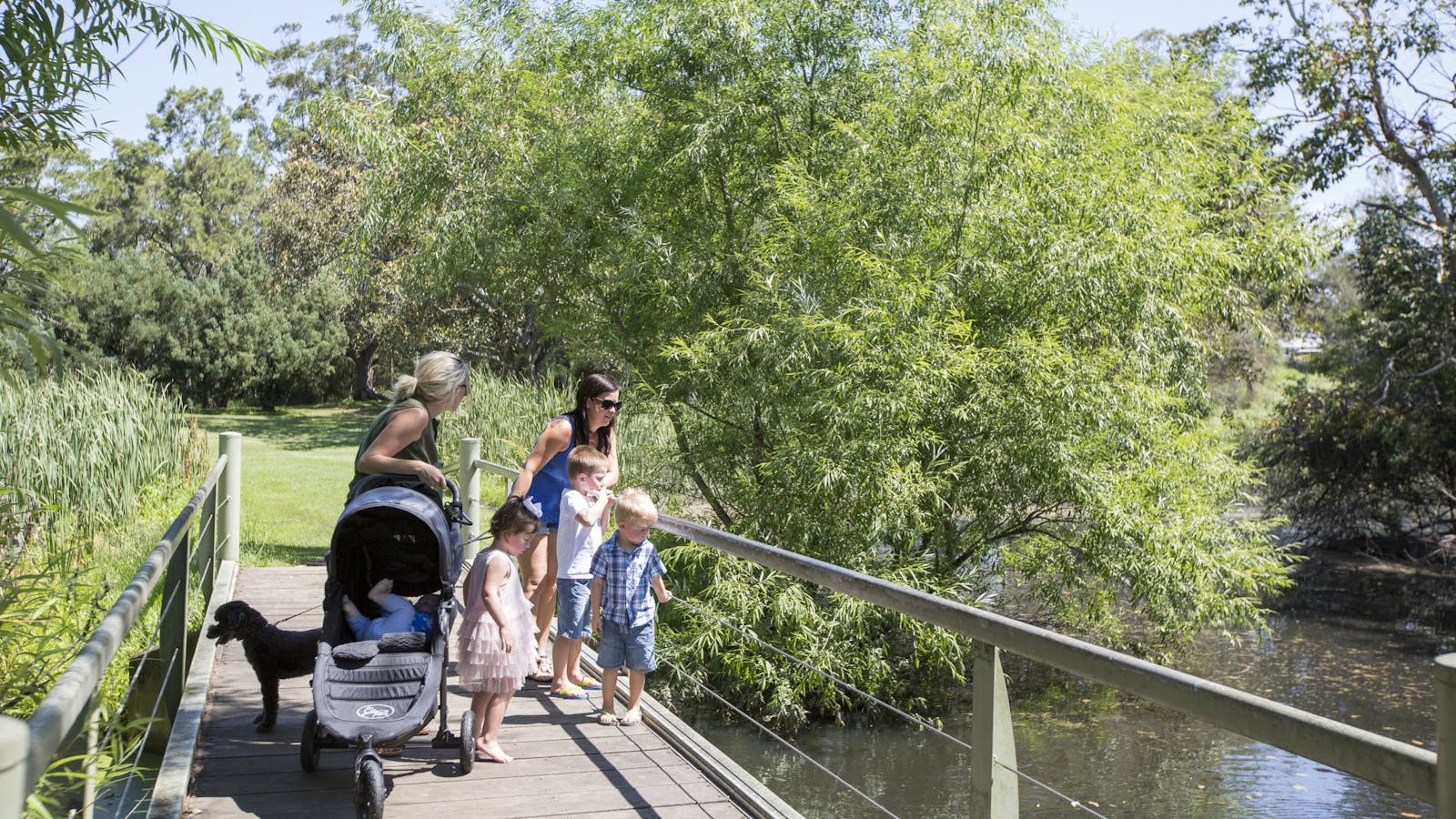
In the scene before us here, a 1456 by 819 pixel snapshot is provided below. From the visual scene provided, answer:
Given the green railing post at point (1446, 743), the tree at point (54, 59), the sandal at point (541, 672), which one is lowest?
the sandal at point (541, 672)

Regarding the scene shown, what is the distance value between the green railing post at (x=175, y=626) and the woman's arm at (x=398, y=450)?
740mm

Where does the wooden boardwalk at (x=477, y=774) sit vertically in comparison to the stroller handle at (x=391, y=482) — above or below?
below

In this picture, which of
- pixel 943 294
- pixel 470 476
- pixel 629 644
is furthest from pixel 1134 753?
pixel 629 644

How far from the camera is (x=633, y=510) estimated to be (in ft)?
17.0

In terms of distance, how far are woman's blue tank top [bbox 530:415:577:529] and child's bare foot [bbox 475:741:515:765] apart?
54.5 inches

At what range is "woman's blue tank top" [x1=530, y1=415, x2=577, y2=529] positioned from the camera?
604 cm

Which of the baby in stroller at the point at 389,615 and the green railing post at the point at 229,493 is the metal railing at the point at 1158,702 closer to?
the baby in stroller at the point at 389,615

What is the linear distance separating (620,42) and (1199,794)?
10.4 m

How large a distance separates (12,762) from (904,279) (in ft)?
36.2

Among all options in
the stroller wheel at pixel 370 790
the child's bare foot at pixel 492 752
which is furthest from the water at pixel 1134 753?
the stroller wheel at pixel 370 790

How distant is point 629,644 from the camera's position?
5246 mm

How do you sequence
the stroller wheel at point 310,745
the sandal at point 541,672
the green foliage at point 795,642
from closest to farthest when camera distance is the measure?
the stroller wheel at point 310,745 → the sandal at point 541,672 → the green foliage at point 795,642

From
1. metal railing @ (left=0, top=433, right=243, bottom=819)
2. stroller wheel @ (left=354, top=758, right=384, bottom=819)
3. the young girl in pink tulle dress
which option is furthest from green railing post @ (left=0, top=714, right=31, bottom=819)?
the young girl in pink tulle dress

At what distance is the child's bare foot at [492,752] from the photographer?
4.81 m
